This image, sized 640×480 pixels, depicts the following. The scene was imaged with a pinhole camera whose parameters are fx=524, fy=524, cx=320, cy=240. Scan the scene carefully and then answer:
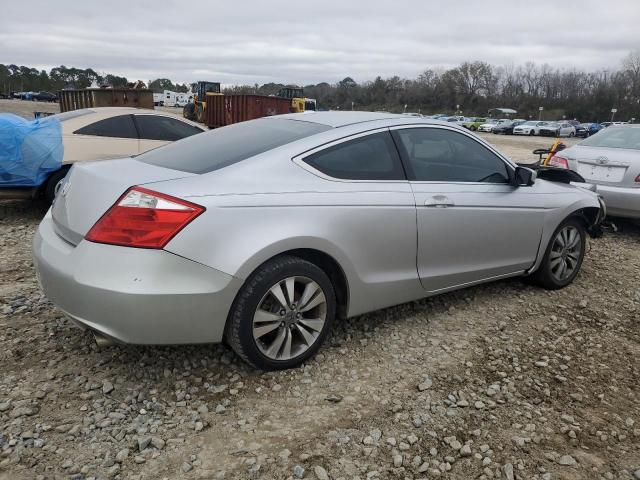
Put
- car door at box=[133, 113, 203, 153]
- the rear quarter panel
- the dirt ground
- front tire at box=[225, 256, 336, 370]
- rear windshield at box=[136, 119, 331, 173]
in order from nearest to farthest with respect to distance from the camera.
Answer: the dirt ground → the rear quarter panel → front tire at box=[225, 256, 336, 370] → rear windshield at box=[136, 119, 331, 173] → car door at box=[133, 113, 203, 153]

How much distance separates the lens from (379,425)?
2.62 metres

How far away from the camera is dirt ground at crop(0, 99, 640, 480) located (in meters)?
2.34

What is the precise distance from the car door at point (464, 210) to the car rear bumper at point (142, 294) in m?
1.45

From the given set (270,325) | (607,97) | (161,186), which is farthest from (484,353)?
(607,97)

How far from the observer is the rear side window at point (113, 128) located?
686cm

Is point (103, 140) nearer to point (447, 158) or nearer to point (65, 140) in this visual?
point (65, 140)

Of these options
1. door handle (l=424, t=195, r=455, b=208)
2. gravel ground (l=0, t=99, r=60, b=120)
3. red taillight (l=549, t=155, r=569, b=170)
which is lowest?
gravel ground (l=0, t=99, r=60, b=120)

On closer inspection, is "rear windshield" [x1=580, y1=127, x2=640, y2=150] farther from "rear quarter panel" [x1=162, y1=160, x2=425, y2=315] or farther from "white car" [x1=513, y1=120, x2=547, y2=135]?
"white car" [x1=513, y1=120, x2=547, y2=135]

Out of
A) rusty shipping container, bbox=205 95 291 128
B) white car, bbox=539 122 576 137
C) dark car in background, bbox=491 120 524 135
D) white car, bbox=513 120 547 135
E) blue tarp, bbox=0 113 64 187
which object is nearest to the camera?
blue tarp, bbox=0 113 64 187

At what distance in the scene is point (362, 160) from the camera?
3262 millimetres

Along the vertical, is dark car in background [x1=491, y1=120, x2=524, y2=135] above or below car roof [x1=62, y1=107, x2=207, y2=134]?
below

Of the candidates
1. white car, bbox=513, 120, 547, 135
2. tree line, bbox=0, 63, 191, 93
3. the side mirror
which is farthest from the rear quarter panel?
tree line, bbox=0, 63, 191, 93

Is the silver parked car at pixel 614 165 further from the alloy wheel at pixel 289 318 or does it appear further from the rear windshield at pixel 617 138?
the alloy wheel at pixel 289 318

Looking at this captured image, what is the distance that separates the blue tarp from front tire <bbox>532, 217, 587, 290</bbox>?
556cm
